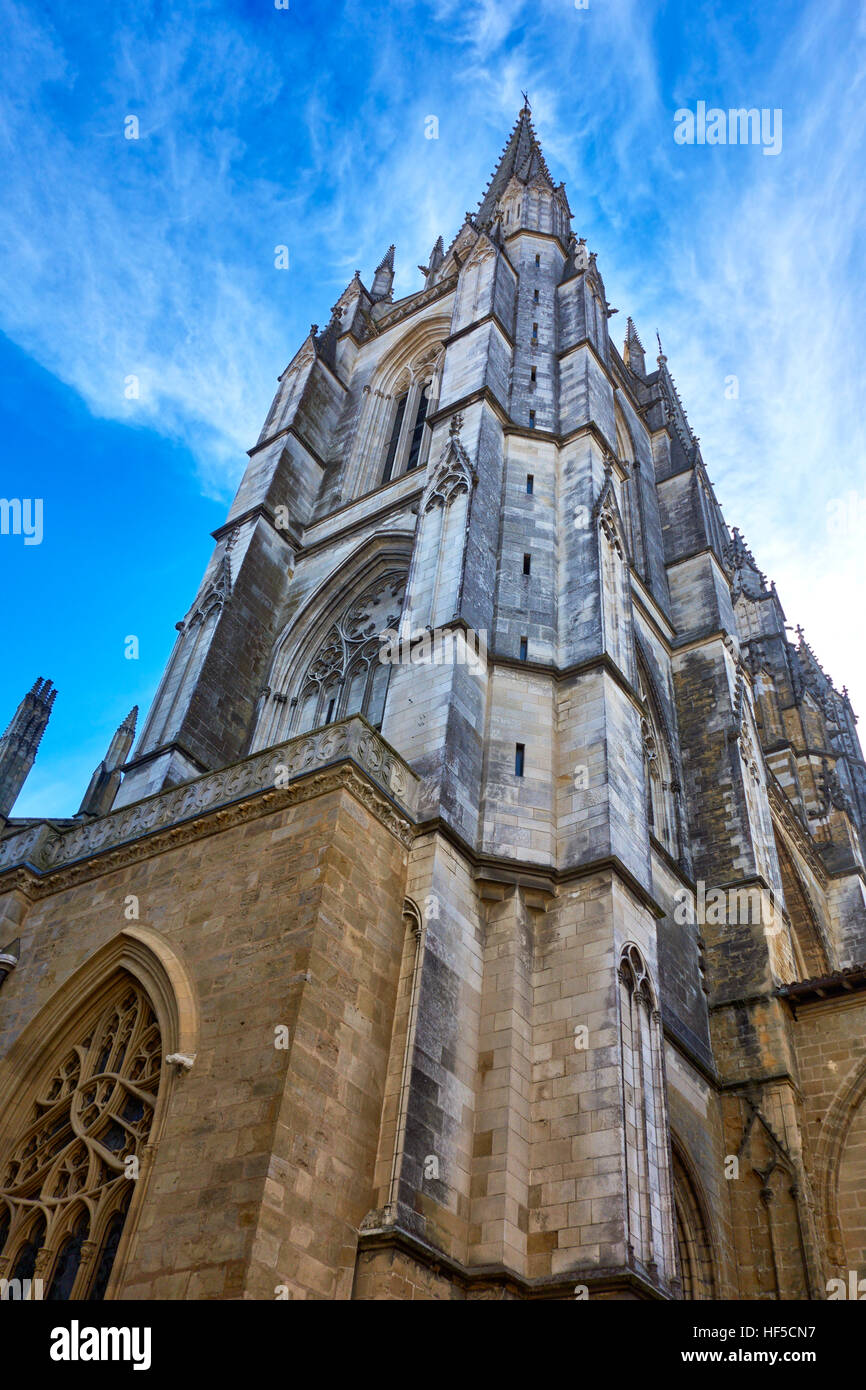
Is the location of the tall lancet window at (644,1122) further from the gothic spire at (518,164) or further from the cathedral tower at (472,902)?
the gothic spire at (518,164)

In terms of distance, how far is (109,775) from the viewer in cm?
2681

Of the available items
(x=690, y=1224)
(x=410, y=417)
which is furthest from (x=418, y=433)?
(x=690, y=1224)

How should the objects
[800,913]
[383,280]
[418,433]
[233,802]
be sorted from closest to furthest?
1. [233,802]
2. [800,913]
3. [418,433]
4. [383,280]

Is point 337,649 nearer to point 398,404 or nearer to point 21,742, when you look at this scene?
point 21,742

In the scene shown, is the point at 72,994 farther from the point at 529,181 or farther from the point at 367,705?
the point at 529,181

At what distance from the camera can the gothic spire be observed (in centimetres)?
2759

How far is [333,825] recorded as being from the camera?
10.2m

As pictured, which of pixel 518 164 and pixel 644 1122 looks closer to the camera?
pixel 644 1122

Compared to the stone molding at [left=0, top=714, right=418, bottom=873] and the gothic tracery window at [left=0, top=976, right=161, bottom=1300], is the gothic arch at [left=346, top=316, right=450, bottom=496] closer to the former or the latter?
the stone molding at [left=0, top=714, right=418, bottom=873]

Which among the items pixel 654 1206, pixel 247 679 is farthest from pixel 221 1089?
pixel 247 679

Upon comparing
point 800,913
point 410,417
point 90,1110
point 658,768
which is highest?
point 410,417

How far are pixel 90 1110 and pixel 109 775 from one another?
1755cm

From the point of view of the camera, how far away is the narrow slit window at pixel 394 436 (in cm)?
2360
